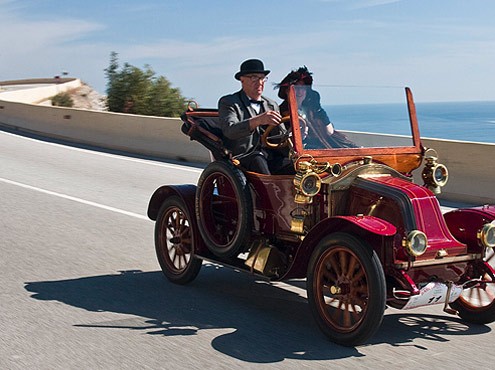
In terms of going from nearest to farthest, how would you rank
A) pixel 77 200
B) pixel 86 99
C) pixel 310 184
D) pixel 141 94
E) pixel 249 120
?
pixel 310 184 < pixel 249 120 < pixel 77 200 < pixel 141 94 < pixel 86 99

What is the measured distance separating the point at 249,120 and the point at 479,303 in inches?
87.9

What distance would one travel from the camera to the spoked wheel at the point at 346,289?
537cm

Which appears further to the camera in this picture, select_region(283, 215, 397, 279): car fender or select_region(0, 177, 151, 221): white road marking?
select_region(0, 177, 151, 221): white road marking

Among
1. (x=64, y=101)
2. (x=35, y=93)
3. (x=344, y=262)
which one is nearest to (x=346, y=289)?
(x=344, y=262)

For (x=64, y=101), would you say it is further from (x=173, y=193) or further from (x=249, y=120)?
(x=249, y=120)

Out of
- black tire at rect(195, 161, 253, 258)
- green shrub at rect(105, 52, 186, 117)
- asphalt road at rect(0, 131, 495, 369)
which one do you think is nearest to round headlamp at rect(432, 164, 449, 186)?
asphalt road at rect(0, 131, 495, 369)

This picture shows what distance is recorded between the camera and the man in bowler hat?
688 cm

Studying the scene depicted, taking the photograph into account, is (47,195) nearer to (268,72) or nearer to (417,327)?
(268,72)

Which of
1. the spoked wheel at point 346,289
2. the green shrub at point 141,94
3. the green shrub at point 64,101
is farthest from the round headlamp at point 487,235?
the green shrub at point 64,101

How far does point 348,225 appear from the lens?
5.68 meters

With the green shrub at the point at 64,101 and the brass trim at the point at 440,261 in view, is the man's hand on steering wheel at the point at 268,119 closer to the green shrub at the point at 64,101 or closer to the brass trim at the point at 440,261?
the brass trim at the point at 440,261

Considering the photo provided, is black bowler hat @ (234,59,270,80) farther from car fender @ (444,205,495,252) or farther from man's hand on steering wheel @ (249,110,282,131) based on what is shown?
car fender @ (444,205,495,252)

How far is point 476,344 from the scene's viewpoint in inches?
229

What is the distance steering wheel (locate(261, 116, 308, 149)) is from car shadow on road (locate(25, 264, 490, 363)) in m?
1.28
